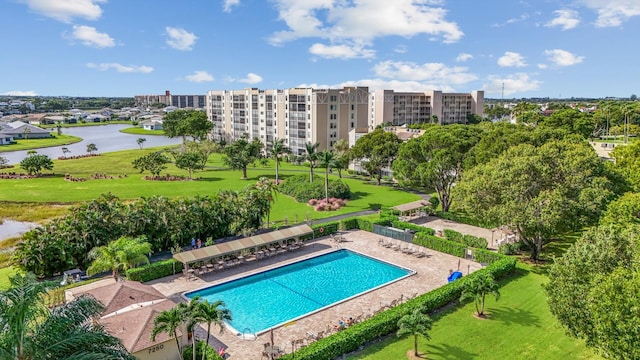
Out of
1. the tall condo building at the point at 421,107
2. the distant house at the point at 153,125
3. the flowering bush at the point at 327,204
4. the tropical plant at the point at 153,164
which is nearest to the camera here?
the flowering bush at the point at 327,204

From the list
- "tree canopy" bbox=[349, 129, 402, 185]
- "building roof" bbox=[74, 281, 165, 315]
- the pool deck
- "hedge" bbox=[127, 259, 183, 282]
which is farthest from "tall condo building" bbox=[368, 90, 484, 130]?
"building roof" bbox=[74, 281, 165, 315]

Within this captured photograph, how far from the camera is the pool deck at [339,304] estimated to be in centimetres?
2227

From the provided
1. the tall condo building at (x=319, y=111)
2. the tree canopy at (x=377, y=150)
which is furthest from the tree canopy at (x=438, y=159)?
the tall condo building at (x=319, y=111)

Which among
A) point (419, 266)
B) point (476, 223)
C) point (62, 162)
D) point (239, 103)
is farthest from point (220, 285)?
point (239, 103)

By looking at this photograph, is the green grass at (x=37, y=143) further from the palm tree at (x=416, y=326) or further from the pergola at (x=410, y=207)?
the palm tree at (x=416, y=326)

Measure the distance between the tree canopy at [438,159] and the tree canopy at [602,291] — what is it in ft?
86.4

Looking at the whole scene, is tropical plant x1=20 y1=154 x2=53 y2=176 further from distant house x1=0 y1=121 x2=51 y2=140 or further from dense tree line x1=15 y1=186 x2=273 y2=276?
distant house x1=0 y1=121 x2=51 y2=140

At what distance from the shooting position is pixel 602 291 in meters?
14.3

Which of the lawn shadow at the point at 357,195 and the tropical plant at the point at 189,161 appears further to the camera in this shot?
the tropical plant at the point at 189,161

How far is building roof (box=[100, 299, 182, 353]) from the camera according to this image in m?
18.5

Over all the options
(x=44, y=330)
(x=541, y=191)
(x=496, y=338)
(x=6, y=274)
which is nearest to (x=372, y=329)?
(x=496, y=338)

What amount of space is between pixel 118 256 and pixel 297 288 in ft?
39.5

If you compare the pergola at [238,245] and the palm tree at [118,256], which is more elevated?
the palm tree at [118,256]

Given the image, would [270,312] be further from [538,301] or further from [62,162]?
[62,162]
